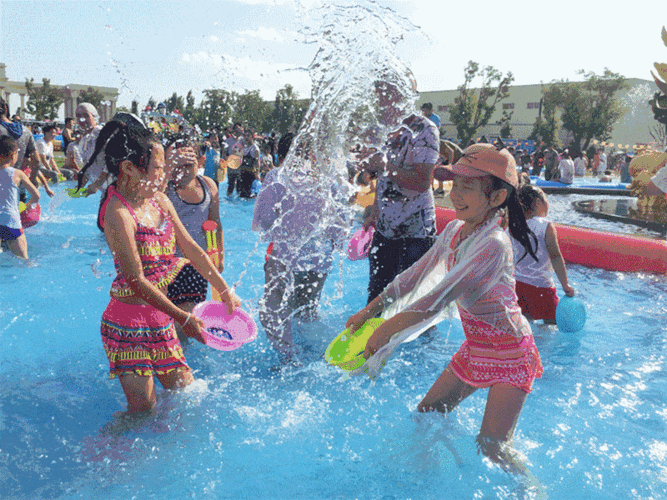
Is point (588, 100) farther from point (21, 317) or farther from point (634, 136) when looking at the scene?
point (21, 317)

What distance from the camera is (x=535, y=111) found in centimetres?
6769

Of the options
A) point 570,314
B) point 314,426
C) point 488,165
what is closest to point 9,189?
point 314,426

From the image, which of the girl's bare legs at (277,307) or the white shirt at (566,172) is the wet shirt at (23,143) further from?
the white shirt at (566,172)

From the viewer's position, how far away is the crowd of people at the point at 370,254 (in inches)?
95.5

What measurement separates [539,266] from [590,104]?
54.3m

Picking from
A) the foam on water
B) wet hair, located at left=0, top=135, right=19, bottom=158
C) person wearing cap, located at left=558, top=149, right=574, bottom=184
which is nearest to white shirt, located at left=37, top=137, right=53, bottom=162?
wet hair, located at left=0, top=135, right=19, bottom=158

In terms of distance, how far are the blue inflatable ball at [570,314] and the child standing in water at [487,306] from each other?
2450 millimetres

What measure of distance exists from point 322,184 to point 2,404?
2.65 m

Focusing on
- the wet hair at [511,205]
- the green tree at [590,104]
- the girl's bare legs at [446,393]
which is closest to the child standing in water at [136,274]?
the girl's bare legs at [446,393]

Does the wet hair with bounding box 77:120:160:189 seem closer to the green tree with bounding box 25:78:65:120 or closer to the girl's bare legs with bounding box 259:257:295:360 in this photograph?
the girl's bare legs with bounding box 259:257:295:360

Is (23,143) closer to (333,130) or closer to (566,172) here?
(333,130)

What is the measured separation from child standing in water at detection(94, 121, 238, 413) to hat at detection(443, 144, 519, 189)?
62.6 inches

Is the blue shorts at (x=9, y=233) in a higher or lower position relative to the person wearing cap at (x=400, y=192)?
lower

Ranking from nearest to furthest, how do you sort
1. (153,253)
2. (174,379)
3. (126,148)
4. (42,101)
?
(126,148), (153,253), (174,379), (42,101)
